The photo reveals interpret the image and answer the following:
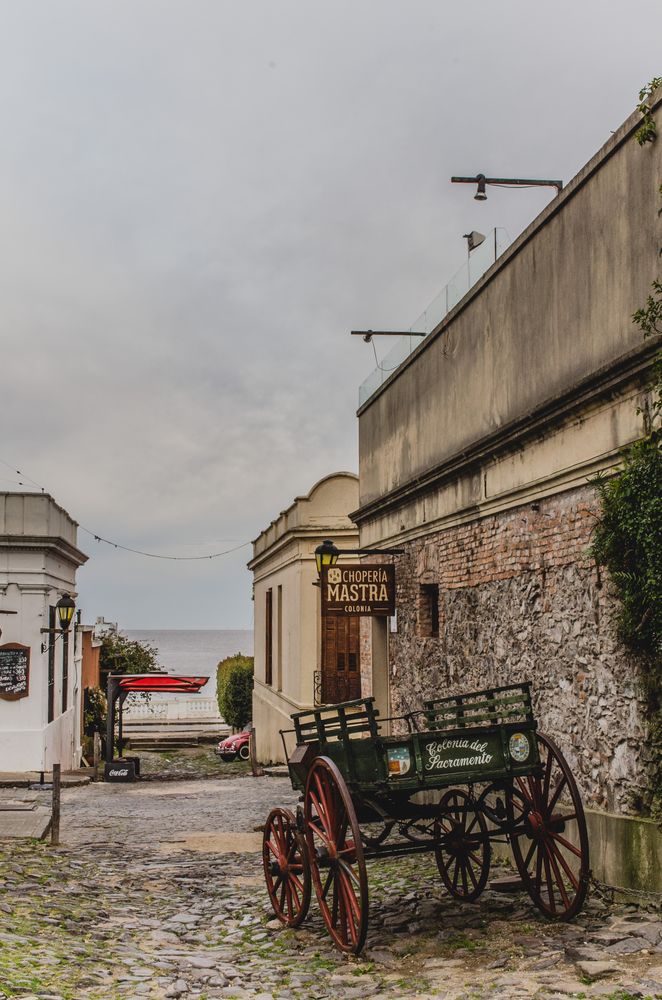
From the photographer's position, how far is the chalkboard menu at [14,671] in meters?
20.2

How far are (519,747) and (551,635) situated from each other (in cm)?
190

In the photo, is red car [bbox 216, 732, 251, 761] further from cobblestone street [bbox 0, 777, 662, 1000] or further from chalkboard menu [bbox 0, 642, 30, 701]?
cobblestone street [bbox 0, 777, 662, 1000]

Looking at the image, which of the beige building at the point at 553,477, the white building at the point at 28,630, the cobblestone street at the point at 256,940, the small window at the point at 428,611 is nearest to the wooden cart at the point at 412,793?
the cobblestone street at the point at 256,940

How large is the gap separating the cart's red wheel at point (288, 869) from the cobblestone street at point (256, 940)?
145 mm

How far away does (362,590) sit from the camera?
13.3 m

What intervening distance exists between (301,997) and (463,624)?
5333mm

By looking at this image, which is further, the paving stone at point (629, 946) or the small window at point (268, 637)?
the small window at point (268, 637)

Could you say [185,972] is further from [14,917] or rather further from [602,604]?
[602,604]

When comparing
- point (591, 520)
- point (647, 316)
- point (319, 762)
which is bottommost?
point (319, 762)

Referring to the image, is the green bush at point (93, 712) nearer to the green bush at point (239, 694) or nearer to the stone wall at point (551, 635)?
the green bush at point (239, 694)

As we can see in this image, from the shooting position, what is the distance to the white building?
20141 mm

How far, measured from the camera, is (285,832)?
7.69m

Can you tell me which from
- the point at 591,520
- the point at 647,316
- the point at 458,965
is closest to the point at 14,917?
the point at 458,965

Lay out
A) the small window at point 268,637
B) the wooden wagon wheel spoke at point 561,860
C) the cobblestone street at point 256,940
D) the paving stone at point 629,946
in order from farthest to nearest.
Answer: the small window at point 268,637 < the wooden wagon wheel spoke at point 561,860 < the paving stone at point 629,946 < the cobblestone street at point 256,940
